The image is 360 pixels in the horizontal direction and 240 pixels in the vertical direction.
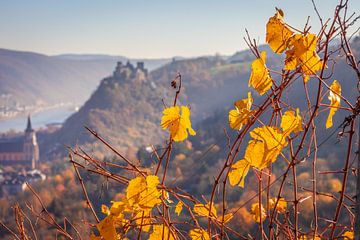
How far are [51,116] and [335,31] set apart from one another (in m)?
97.6

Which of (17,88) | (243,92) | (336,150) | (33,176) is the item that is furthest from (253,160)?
(17,88)

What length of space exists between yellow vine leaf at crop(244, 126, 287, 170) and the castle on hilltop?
5912cm

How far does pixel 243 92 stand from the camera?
2106 inches

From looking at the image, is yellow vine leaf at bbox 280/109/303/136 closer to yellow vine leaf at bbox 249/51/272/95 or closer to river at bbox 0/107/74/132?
yellow vine leaf at bbox 249/51/272/95

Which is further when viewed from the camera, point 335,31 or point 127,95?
point 127,95

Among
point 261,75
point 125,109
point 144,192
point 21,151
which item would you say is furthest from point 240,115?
point 125,109

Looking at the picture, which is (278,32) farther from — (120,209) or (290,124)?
(120,209)

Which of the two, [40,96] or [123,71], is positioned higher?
[123,71]

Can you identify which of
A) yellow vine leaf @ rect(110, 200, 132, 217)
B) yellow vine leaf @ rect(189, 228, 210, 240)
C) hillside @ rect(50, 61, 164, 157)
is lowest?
hillside @ rect(50, 61, 164, 157)

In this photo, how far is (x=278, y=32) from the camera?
0.60 m

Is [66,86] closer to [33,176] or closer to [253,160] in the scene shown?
[33,176]

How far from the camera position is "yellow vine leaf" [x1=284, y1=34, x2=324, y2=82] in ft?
1.93

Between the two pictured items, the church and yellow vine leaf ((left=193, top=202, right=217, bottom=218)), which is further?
the church

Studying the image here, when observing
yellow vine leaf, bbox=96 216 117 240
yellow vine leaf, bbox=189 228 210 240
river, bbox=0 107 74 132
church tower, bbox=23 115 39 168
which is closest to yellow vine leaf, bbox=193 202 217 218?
yellow vine leaf, bbox=189 228 210 240
